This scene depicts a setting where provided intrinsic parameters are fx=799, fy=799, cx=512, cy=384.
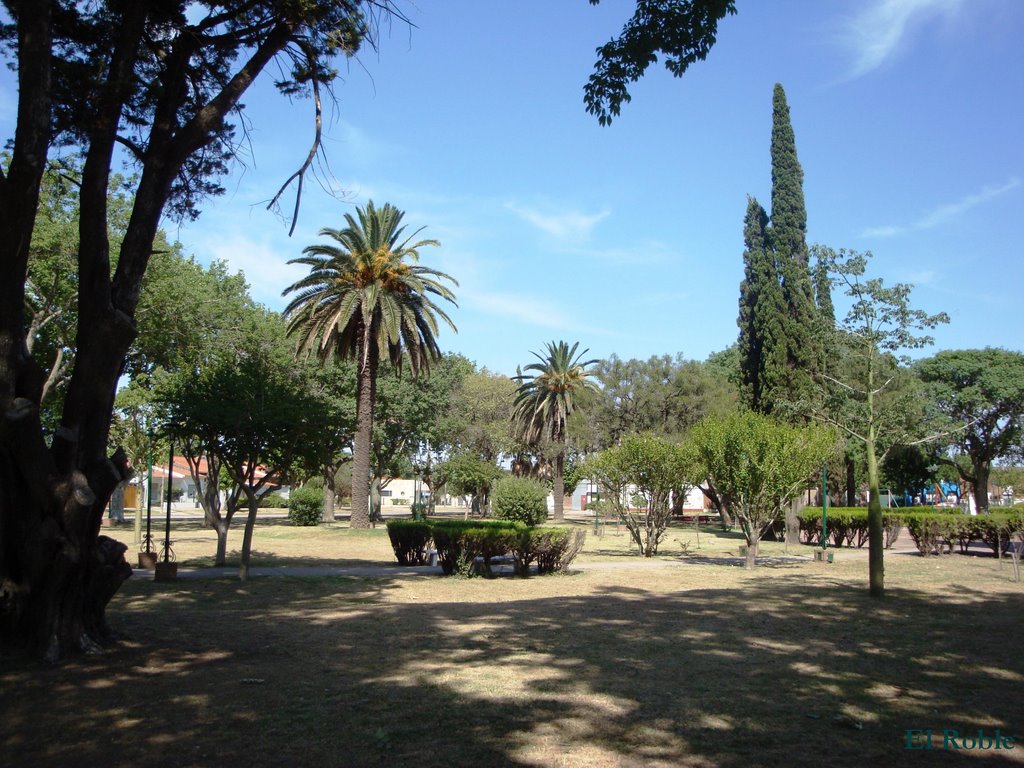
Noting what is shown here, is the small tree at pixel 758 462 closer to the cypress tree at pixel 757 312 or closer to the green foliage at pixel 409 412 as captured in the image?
the cypress tree at pixel 757 312

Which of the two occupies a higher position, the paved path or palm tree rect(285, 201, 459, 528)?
palm tree rect(285, 201, 459, 528)

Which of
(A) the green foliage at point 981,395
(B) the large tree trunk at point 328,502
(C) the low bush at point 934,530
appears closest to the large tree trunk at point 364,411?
(B) the large tree trunk at point 328,502

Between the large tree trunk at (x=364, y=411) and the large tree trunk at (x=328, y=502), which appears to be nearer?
the large tree trunk at (x=364, y=411)

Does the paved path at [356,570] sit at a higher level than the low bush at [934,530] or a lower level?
lower

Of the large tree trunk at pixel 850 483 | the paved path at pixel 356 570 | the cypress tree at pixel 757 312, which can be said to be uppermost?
the cypress tree at pixel 757 312

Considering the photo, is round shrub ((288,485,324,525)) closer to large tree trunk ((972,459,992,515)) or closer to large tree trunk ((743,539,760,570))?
large tree trunk ((743,539,760,570))

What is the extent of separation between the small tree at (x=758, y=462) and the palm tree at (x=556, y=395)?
29572 mm

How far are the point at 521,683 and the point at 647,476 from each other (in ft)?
51.8

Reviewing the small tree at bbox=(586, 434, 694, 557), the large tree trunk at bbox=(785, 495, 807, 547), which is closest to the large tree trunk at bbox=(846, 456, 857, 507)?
the large tree trunk at bbox=(785, 495, 807, 547)

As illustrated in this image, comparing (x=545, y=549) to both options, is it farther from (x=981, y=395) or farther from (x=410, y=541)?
(x=981, y=395)

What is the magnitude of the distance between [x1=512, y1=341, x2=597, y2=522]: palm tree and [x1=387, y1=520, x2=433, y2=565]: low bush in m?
31.3

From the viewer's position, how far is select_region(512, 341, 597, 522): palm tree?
50.9m

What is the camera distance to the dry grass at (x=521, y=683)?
4.98 meters

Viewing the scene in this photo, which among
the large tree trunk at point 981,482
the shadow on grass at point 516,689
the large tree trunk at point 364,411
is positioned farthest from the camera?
the large tree trunk at point 981,482
